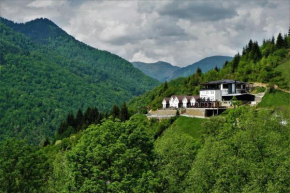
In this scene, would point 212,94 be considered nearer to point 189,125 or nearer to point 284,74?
point 189,125

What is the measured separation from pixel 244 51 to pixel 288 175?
9733 centimetres

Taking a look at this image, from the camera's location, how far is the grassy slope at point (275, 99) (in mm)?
74188

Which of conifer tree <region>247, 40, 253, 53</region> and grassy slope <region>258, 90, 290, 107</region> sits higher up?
conifer tree <region>247, 40, 253, 53</region>

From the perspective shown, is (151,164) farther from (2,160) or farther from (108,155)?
(2,160)

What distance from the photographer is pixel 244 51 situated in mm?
121312

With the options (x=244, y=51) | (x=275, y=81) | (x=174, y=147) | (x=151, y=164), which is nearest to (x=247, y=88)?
(x=275, y=81)

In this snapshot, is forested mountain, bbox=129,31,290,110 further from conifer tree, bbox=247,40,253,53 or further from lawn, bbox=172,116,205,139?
lawn, bbox=172,116,205,139

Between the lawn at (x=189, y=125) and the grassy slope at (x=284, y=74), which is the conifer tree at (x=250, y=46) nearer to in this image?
the grassy slope at (x=284, y=74)

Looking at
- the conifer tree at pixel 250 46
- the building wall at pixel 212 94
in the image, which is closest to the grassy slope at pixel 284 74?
the building wall at pixel 212 94

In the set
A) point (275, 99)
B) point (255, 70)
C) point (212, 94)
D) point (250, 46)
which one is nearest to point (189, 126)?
point (212, 94)

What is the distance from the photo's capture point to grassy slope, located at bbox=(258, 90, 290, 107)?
243ft

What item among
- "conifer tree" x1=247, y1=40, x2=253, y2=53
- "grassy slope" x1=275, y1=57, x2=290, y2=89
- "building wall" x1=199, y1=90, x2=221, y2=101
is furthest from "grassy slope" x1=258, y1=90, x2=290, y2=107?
"conifer tree" x1=247, y1=40, x2=253, y2=53

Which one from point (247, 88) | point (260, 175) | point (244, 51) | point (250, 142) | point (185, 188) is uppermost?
point (244, 51)

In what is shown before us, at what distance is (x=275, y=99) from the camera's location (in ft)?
253
